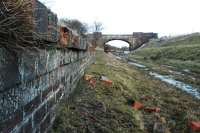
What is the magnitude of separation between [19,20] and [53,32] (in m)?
1.00

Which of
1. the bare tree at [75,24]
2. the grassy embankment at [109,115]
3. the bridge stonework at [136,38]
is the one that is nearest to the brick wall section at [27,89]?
the grassy embankment at [109,115]

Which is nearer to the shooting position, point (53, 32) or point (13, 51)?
point (13, 51)

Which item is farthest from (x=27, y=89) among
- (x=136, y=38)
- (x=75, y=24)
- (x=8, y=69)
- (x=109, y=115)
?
(x=136, y=38)

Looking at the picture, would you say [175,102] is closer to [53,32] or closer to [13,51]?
[53,32]

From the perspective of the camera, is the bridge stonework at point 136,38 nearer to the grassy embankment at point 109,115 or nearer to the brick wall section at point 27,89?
the grassy embankment at point 109,115

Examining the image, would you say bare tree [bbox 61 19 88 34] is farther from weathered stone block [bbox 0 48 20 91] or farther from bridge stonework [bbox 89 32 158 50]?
bridge stonework [bbox 89 32 158 50]

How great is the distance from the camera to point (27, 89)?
2598 mm

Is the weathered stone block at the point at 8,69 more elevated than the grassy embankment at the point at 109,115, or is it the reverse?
the weathered stone block at the point at 8,69

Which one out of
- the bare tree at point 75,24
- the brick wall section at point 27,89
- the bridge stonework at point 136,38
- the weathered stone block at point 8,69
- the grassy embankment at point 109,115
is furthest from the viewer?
the bridge stonework at point 136,38

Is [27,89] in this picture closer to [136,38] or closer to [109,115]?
[109,115]

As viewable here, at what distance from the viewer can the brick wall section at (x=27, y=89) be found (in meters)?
2.07

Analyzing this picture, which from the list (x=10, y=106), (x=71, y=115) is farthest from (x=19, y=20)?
(x=71, y=115)

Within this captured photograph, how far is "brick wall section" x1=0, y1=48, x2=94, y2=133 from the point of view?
207cm

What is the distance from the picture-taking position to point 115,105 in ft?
19.9
